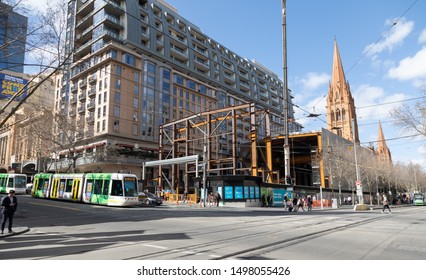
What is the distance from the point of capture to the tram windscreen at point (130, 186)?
27069 mm

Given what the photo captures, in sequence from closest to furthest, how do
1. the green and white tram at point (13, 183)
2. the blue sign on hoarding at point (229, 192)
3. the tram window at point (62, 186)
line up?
1. the tram window at point (62, 186)
2. the blue sign on hoarding at point (229, 192)
3. the green and white tram at point (13, 183)

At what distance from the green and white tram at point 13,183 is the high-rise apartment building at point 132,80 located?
30.0 ft

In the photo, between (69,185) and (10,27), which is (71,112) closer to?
(69,185)

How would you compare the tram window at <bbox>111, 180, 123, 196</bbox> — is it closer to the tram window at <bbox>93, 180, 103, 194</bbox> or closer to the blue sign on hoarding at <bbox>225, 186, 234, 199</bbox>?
the tram window at <bbox>93, 180, 103, 194</bbox>

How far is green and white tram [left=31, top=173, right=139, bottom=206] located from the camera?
26938 millimetres

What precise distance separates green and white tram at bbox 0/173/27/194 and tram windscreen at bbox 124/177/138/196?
84.2 ft

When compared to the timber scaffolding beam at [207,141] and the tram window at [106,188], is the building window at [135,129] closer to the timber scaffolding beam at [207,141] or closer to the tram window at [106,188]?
the timber scaffolding beam at [207,141]

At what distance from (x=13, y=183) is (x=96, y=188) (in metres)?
22.8

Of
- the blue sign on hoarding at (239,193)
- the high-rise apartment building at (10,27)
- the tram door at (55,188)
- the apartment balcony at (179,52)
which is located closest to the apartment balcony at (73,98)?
the apartment balcony at (179,52)

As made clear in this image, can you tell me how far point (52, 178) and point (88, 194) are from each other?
765 cm

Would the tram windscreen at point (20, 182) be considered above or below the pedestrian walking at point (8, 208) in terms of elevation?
above

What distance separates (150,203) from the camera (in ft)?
108

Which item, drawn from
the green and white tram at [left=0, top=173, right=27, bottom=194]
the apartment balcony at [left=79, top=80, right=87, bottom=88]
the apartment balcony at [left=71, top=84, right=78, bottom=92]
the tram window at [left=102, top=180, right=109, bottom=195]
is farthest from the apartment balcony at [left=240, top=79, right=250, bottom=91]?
the tram window at [left=102, top=180, right=109, bottom=195]

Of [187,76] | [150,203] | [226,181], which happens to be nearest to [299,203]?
[226,181]
